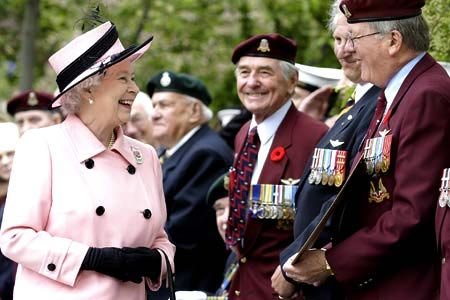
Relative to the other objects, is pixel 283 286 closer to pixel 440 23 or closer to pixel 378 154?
pixel 378 154

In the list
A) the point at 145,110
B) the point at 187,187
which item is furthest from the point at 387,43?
the point at 145,110

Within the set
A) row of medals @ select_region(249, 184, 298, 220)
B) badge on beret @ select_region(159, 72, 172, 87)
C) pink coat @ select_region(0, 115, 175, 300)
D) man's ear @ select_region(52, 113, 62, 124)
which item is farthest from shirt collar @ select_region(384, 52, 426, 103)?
man's ear @ select_region(52, 113, 62, 124)

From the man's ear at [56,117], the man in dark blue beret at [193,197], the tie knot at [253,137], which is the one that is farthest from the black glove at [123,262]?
the man's ear at [56,117]

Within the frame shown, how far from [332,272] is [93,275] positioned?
110 cm

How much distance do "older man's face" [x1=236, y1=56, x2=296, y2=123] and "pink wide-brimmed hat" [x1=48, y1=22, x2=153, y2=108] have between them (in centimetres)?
156

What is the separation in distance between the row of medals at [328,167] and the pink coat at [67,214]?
0.83m

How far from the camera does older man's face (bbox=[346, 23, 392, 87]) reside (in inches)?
199

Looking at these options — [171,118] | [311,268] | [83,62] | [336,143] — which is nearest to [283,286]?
[311,268]

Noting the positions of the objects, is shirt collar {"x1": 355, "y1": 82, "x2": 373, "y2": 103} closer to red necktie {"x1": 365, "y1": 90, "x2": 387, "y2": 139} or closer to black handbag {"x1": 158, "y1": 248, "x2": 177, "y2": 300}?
red necktie {"x1": 365, "y1": 90, "x2": 387, "y2": 139}

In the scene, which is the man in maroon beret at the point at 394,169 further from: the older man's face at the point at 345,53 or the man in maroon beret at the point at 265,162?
the man in maroon beret at the point at 265,162

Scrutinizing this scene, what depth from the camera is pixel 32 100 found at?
10320 mm

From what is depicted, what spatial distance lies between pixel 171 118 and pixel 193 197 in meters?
0.99

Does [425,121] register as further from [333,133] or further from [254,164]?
[254,164]

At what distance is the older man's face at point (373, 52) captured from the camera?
199 inches
